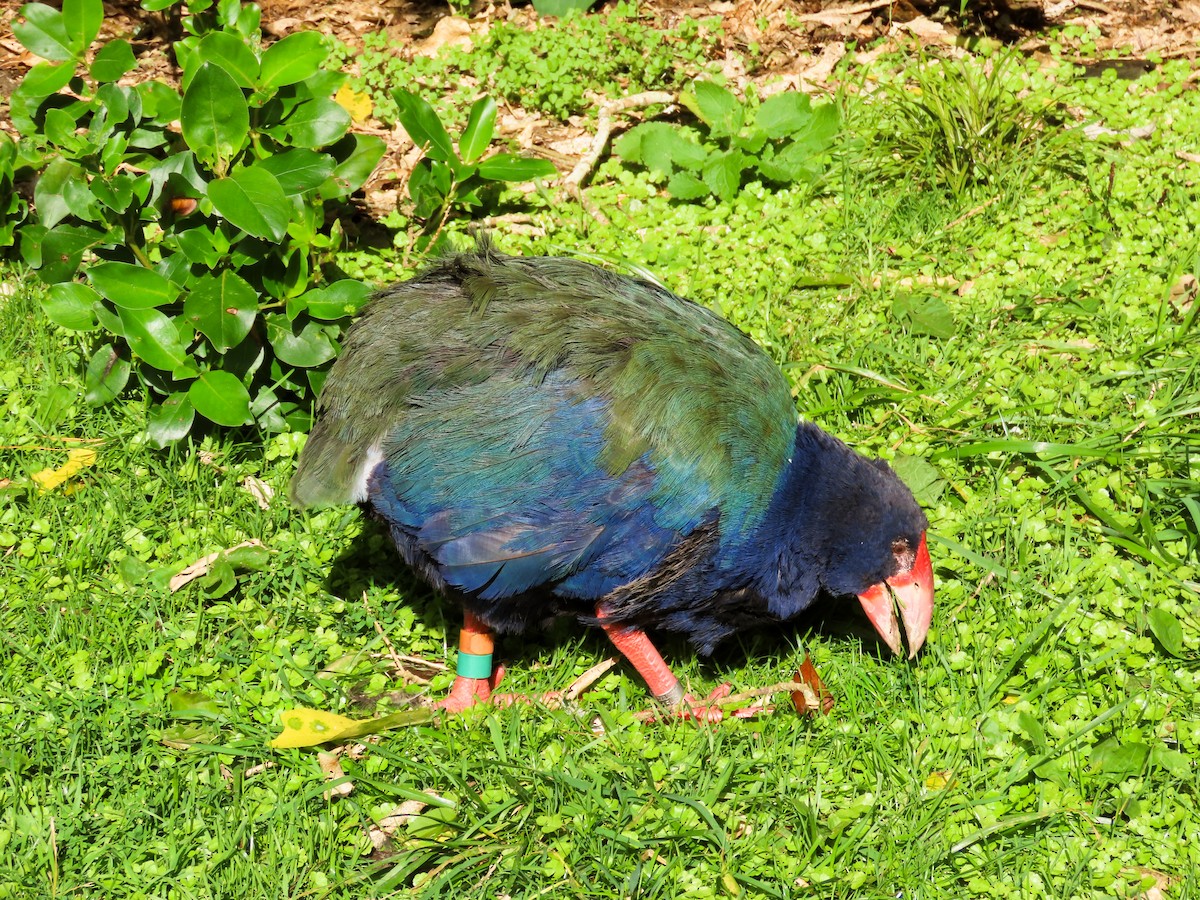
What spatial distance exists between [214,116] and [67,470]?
1.05 m

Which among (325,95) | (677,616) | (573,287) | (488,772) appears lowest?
(488,772)

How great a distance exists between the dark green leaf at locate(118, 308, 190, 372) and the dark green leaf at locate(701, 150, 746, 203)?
1.87 meters

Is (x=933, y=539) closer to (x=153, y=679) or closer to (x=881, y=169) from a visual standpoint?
(x=881, y=169)

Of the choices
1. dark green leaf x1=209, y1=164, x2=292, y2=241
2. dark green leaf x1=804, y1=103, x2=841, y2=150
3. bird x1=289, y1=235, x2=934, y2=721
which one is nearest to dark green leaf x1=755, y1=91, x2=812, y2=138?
dark green leaf x1=804, y1=103, x2=841, y2=150

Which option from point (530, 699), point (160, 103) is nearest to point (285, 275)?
point (160, 103)

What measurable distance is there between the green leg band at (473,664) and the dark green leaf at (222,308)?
98cm

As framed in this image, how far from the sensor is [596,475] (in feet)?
7.89

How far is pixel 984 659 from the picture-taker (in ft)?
8.84

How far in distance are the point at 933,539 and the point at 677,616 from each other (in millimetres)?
751

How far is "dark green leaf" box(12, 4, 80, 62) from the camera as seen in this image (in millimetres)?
2992

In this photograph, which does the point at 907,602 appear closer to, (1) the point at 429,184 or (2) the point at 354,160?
(2) the point at 354,160

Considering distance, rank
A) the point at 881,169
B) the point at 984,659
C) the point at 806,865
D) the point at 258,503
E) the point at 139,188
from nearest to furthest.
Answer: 1. the point at 806,865
2. the point at 984,659
3. the point at 139,188
4. the point at 258,503
5. the point at 881,169

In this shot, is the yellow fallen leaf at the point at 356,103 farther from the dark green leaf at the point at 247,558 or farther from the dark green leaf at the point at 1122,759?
the dark green leaf at the point at 1122,759

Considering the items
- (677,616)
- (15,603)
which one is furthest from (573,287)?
(15,603)
